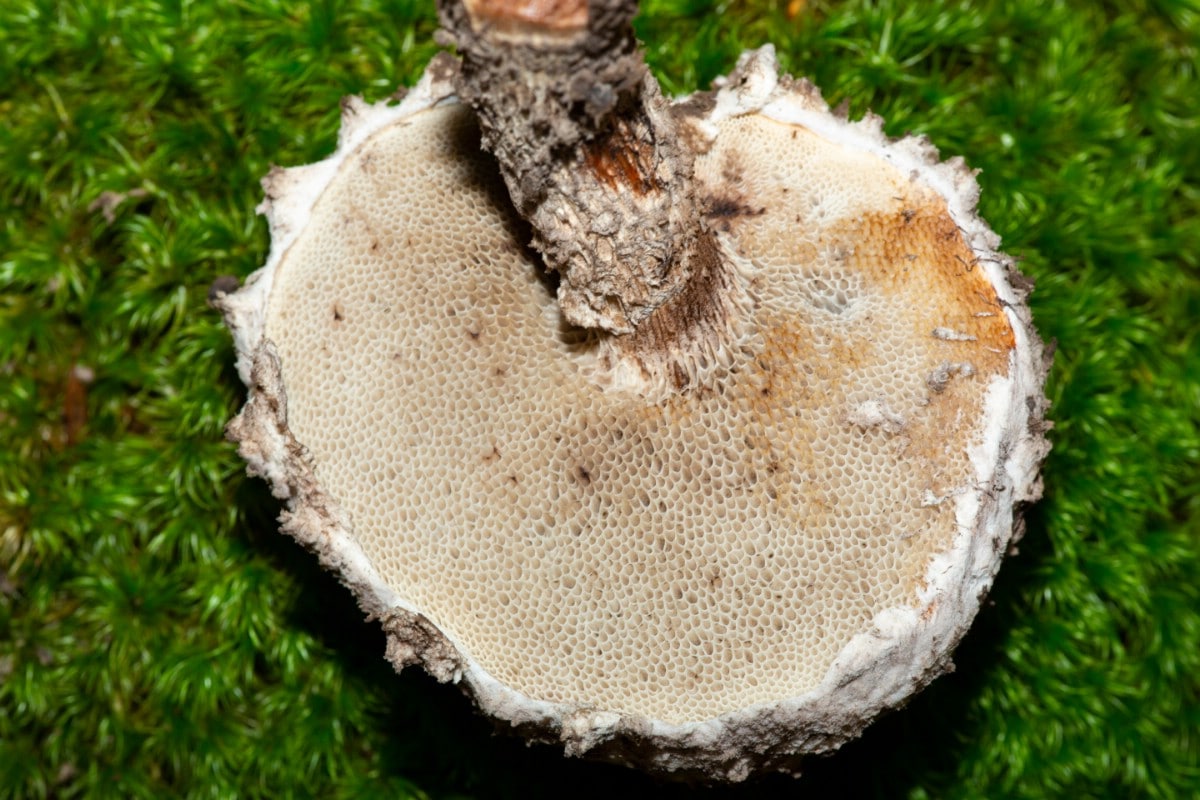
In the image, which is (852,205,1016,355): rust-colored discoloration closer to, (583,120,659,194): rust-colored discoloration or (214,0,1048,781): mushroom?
(214,0,1048,781): mushroom

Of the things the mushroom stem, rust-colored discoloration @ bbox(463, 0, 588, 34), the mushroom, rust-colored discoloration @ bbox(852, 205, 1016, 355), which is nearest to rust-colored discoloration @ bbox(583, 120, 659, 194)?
the mushroom stem

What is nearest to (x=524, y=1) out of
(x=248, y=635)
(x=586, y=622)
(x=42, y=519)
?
(x=586, y=622)

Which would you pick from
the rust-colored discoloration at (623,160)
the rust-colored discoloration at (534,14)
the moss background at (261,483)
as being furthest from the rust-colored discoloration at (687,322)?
the moss background at (261,483)

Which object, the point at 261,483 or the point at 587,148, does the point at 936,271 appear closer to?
the point at 587,148

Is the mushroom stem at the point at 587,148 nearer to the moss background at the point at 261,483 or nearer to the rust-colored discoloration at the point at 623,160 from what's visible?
the rust-colored discoloration at the point at 623,160

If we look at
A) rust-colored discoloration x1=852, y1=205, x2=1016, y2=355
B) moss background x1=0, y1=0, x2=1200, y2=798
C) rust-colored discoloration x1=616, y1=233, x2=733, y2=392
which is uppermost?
rust-colored discoloration x1=852, y1=205, x2=1016, y2=355

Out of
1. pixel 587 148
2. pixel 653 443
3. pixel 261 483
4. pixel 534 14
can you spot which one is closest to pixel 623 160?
pixel 587 148
